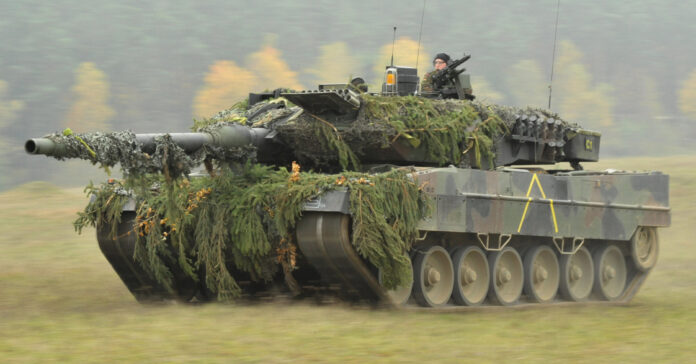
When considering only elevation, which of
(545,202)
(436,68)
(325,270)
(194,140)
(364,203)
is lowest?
(325,270)

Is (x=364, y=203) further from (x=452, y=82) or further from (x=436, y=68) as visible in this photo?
(x=436, y=68)

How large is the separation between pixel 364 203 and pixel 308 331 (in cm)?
196

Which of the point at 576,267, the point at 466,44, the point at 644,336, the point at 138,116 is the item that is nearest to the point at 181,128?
the point at 138,116

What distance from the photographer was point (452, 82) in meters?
15.5

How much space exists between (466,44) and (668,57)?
16276 mm

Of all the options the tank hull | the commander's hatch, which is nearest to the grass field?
the tank hull

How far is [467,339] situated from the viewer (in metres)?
10.4

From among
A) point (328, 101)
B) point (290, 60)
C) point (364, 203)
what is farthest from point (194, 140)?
point (290, 60)

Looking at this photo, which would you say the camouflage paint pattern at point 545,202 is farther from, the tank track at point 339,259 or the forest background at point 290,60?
the forest background at point 290,60

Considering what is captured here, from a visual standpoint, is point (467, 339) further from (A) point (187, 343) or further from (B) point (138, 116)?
(B) point (138, 116)

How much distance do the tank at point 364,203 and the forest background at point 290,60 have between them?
3423cm

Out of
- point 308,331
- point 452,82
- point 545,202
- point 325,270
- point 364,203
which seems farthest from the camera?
point 452,82

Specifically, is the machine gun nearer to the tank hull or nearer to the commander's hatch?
the tank hull

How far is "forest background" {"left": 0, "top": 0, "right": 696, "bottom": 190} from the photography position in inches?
2068
